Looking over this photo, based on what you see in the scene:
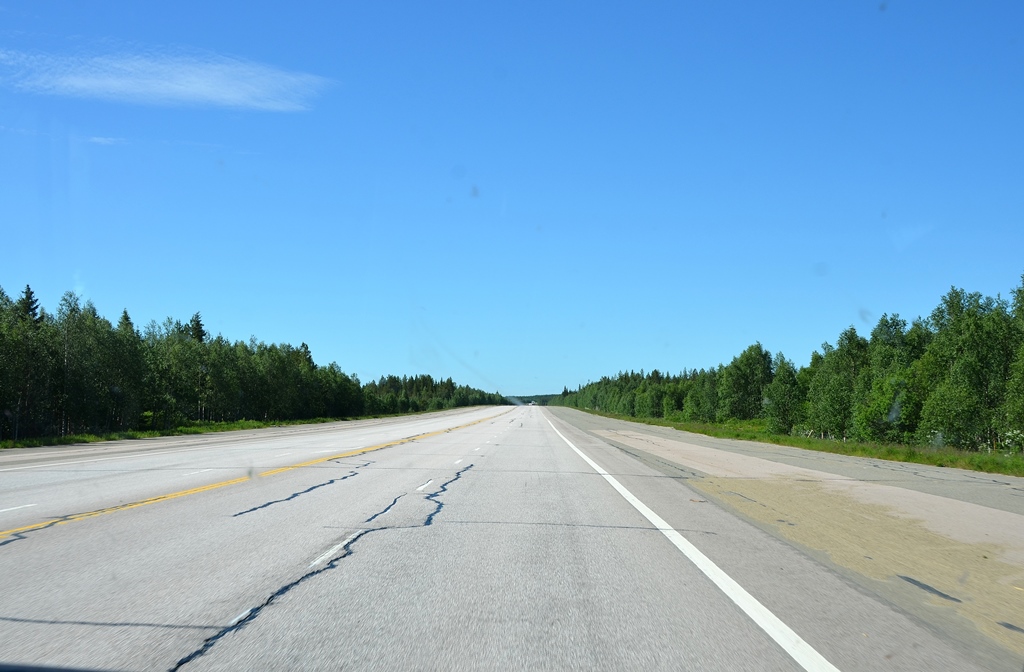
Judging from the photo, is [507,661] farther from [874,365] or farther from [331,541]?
[874,365]

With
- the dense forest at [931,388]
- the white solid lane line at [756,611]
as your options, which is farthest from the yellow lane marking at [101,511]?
the dense forest at [931,388]

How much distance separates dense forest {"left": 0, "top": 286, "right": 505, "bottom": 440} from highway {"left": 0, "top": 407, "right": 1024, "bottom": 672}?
42.2 metres

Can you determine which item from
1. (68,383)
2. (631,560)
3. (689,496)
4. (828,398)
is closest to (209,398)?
(68,383)

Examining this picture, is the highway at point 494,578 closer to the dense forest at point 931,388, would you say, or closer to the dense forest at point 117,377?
the dense forest at point 117,377

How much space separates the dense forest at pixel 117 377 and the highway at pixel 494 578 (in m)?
42.2

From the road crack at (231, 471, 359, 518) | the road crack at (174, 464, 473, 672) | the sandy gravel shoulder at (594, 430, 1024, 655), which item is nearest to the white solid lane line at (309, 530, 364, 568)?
the road crack at (174, 464, 473, 672)

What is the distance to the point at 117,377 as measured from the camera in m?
61.4

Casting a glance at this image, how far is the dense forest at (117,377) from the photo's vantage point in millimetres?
51656

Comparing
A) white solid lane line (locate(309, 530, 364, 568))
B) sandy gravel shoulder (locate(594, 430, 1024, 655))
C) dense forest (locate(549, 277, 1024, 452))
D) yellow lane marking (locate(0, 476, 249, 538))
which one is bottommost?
yellow lane marking (locate(0, 476, 249, 538))

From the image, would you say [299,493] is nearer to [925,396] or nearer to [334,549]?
[334,549]

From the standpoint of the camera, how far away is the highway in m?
5.18

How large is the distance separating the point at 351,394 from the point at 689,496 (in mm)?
129556

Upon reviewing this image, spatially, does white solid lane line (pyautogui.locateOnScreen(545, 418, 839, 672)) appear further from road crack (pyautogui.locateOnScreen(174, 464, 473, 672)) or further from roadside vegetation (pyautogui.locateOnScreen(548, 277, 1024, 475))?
roadside vegetation (pyautogui.locateOnScreen(548, 277, 1024, 475))

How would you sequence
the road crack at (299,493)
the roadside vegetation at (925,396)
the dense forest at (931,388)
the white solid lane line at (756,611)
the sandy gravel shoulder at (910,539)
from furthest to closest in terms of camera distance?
the dense forest at (931,388), the roadside vegetation at (925,396), the road crack at (299,493), the sandy gravel shoulder at (910,539), the white solid lane line at (756,611)
